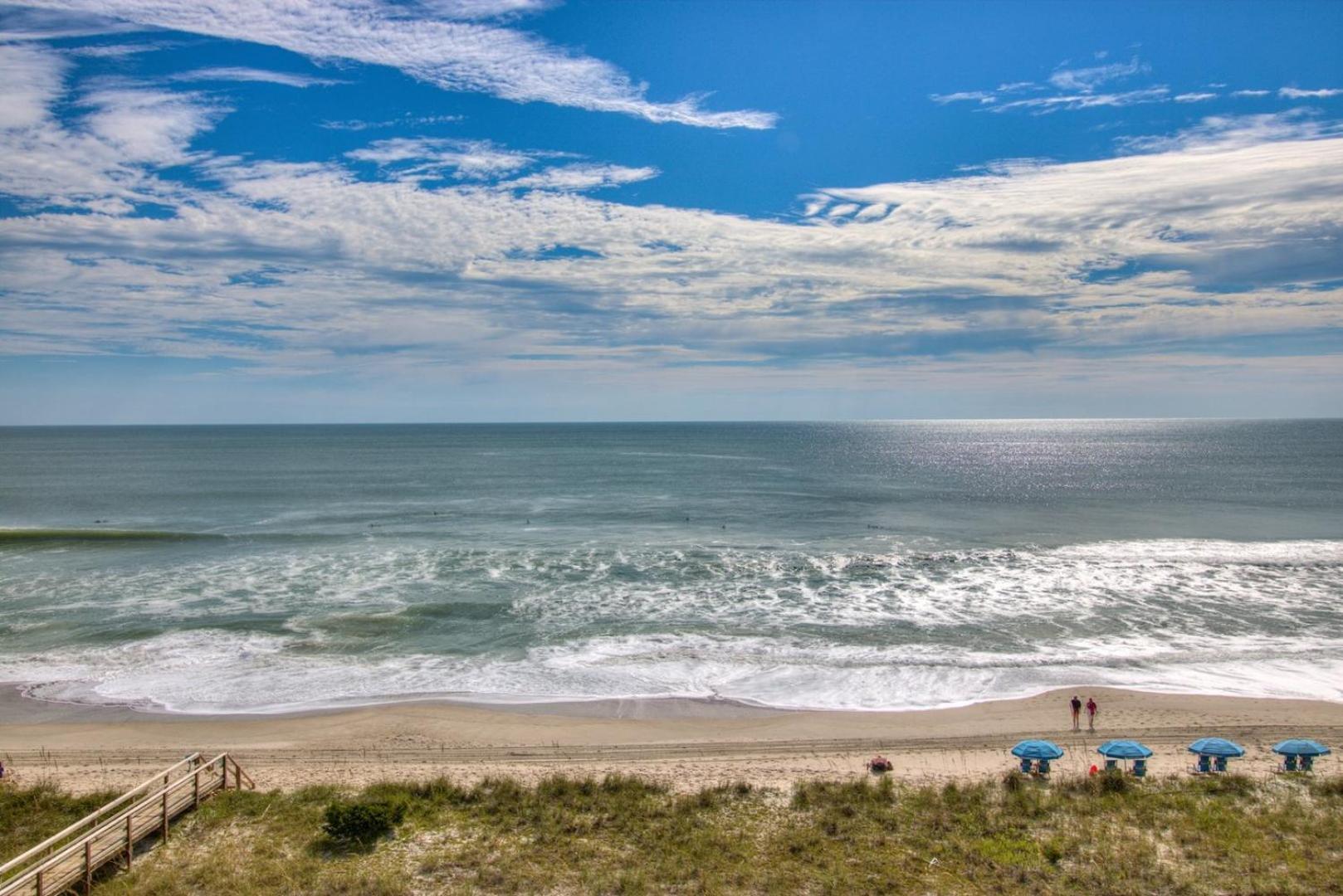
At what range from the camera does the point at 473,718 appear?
26734 mm

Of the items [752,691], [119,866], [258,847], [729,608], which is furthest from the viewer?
[729,608]

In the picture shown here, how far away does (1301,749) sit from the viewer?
21391 mm

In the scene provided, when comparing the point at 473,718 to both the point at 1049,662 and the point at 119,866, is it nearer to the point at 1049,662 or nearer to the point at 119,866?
the point at 119,866

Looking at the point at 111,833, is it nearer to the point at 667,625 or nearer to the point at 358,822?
the point at 358,822

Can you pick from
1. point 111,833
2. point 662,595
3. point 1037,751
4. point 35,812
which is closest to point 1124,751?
point 1037,751

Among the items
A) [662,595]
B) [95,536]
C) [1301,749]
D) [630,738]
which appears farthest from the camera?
[95,536]

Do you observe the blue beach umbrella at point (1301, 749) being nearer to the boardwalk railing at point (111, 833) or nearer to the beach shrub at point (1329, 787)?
the beach shrub at point (1329, 787)

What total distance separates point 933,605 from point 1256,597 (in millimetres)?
16718

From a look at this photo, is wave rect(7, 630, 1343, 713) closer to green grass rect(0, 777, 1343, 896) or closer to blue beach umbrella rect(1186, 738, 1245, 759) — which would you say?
blue beach umbrella rect(1186, 738, 1245, 759)

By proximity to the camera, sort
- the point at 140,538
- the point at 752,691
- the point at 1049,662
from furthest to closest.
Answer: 1. the point at 140,538
2. the point at 1049,662
3. the point at 752,691

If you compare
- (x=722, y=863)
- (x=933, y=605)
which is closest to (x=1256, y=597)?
(x=933, y=605)

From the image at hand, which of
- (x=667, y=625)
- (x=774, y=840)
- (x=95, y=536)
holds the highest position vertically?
(x=95, y=536)

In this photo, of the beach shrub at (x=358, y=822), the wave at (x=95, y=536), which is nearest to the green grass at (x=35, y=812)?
the beach shrub at (x=358, y=822)

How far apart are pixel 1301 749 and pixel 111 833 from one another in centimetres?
2845
